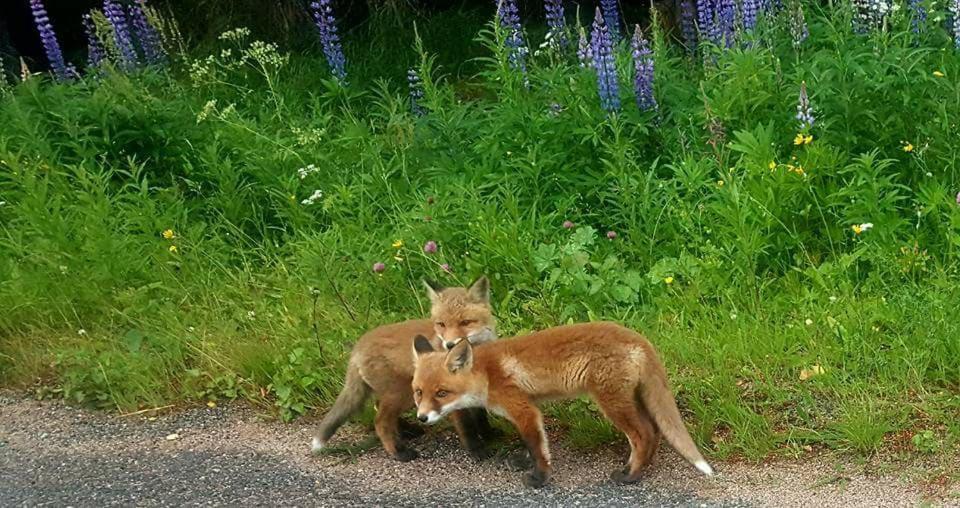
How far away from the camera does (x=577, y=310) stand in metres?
6.15

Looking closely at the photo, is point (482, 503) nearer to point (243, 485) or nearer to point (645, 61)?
point (243, 485)

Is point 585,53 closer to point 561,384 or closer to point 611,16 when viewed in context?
point 611,16

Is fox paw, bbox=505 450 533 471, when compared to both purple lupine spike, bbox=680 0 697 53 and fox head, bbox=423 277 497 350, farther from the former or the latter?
purple lupine spike, bbox=680 0 697 53

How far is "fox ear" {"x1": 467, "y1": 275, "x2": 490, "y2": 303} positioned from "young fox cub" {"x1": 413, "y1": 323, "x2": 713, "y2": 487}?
628 mm

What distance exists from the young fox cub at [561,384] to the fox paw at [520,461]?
14cm

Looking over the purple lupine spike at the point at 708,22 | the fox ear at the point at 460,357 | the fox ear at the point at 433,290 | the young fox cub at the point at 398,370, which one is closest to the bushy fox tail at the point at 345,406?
the young fox cub at the point at 398,370

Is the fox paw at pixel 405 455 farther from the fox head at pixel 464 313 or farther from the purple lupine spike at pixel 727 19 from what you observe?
the purple lupine spike at pixel 727 19

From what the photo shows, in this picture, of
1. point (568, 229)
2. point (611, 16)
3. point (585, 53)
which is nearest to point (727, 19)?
point (585, 53)

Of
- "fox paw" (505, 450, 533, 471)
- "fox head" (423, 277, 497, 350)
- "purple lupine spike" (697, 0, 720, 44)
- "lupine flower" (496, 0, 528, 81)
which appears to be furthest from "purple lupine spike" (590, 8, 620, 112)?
"fox paw" (505, 450, 533, 471)

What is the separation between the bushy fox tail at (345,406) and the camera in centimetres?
534

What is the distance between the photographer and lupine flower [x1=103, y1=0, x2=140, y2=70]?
9930 millimetres

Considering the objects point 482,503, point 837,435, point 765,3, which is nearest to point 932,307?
point 837,435

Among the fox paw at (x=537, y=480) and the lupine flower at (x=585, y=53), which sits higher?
the lupine flower at (x=585, y=53)

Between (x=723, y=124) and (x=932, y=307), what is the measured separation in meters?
1.95
